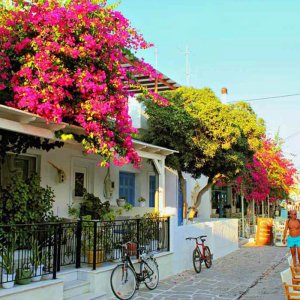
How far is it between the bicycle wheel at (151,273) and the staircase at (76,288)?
126 centimetres

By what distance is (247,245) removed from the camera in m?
18.8

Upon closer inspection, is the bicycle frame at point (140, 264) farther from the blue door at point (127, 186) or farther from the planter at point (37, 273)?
the blue door at point (127, 186)

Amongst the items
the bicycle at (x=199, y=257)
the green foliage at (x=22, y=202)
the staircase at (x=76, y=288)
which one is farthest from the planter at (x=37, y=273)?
the bicycle at (x=199, y=257)

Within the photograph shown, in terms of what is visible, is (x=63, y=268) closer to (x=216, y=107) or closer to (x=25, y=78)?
(x=25, y=78)

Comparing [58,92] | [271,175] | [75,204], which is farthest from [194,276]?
[271,175]

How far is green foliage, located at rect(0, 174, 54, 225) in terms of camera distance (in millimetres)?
7402

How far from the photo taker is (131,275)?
8312 mm

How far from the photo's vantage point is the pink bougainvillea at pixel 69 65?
7016 millimetres

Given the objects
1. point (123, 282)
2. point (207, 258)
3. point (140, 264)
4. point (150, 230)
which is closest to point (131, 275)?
point (123, 282)

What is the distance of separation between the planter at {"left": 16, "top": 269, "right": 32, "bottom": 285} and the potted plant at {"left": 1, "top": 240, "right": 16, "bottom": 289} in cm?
14

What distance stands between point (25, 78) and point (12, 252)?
9.48ft

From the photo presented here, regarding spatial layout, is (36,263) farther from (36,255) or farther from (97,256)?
(97,256)

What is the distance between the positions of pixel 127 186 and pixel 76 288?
669cm

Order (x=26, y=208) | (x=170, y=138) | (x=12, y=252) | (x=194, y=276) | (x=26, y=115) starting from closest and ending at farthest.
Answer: (x=12, y=252) < (x=26, y=115) < (x=26, y=208) < (x=194, y=276) < (x=170, y=138)
